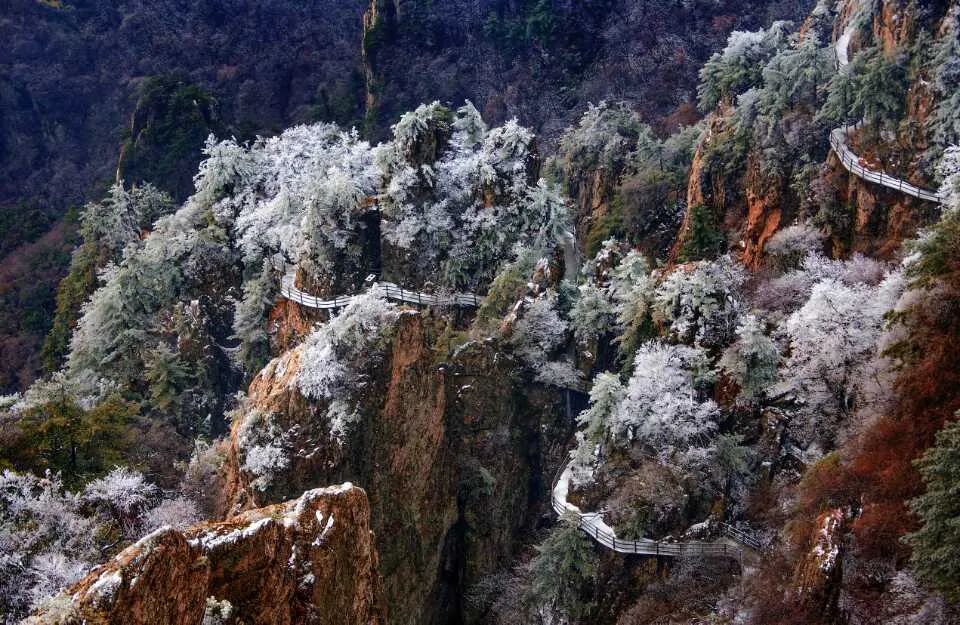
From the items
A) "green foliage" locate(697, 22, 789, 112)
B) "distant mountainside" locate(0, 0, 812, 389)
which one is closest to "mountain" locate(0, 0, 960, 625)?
"green foliage" locate(697, 22, 789, 112)

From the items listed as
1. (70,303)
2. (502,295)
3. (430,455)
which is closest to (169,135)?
(70,303)

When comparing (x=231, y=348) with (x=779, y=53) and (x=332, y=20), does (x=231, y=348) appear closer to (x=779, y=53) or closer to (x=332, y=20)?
(x=779, y=53)

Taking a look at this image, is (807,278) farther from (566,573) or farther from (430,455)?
(430,455)

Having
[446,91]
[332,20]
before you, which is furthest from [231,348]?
[332,20]

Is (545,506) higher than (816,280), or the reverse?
(816,280)

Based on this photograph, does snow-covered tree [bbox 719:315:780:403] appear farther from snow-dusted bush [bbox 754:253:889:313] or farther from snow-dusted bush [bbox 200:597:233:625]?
snow-dusted bush [bbox 200:597:233:625]
